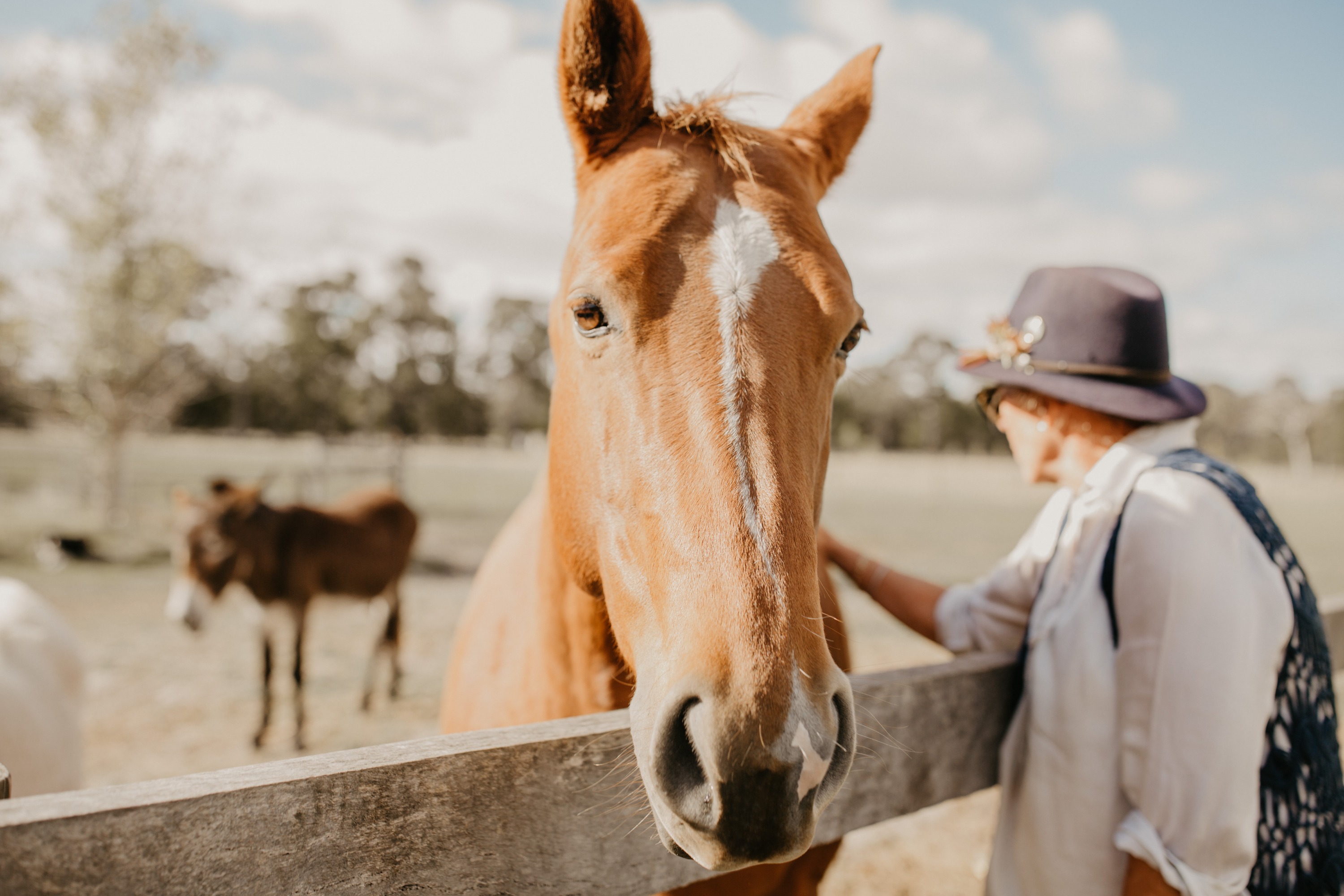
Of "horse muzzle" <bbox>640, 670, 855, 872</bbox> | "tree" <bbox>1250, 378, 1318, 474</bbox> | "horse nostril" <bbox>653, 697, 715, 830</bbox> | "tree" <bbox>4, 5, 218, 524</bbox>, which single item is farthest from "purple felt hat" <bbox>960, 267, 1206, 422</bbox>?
"tree" <bbox>1250, 378, 1318, 474</bbox>

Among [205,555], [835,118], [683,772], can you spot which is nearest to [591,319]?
[683,772]

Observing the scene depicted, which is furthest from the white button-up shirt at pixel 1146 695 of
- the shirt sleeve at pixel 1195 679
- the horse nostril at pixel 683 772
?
the horse nostril at pixel 683 772

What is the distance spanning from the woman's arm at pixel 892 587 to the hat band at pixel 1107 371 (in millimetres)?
844

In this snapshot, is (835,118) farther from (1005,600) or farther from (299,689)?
(299,689)

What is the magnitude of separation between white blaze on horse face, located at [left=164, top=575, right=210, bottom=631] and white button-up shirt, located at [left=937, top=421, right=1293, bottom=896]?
7.09 meters

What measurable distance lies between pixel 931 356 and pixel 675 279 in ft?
169

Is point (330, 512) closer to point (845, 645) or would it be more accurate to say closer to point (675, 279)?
point (845, 645)

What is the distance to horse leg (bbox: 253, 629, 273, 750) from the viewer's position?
637 centimetres

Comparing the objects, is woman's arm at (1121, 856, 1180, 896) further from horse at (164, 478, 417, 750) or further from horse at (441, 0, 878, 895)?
horse at (164, 478, 417, 750)

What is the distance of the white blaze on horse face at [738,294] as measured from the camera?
48.7 inches

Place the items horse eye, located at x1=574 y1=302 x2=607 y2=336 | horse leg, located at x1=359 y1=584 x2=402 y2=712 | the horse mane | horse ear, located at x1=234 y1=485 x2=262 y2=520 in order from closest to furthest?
horse eye, located at x1=574 y1=302 x2=607 y2=336, the horse mane, horse ear, located at x1=234 y1=485 x2=262 y2=520, horse leg, located at x1=359 y1=584 x2=402 y2=712

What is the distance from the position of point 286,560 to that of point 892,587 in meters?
6.65

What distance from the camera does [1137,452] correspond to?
205 cm

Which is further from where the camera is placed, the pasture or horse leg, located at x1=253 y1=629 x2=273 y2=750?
horse leg, located at x1=253 y1=629 x2=273 y2=750
